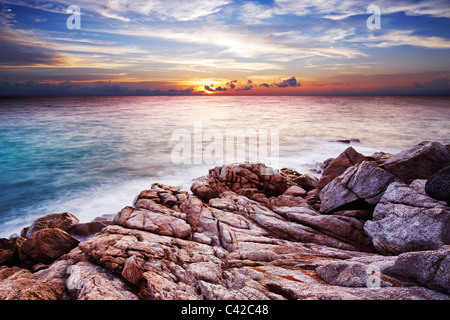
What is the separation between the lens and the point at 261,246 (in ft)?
21.8

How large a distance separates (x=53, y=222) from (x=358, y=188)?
11.9 m

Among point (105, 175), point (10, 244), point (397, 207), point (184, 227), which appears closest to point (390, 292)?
point (397, 207)

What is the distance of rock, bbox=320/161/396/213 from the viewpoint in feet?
26.6

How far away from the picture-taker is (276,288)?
4.51 m

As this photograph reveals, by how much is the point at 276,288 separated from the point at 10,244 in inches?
343

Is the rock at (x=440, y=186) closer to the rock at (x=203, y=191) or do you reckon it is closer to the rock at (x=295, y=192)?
the rock at (x=295, y=192)

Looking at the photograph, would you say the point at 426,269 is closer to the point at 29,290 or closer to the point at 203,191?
the point at 29,290

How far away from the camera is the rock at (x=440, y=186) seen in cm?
618

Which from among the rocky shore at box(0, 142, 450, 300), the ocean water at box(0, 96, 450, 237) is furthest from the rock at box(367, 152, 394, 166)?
the ocean water at box(0, 96, 450, 237)

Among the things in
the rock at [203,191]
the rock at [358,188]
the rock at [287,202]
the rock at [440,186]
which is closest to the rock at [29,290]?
the rock at [203,191]

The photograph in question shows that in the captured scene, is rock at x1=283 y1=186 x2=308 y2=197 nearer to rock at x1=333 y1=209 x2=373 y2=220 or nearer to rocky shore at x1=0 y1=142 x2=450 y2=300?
rocky shore at x1=0 y1=142 x2=450 y2=300

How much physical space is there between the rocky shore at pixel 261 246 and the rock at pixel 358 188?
4 cm

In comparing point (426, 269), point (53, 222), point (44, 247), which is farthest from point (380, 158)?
point (53, 222)
